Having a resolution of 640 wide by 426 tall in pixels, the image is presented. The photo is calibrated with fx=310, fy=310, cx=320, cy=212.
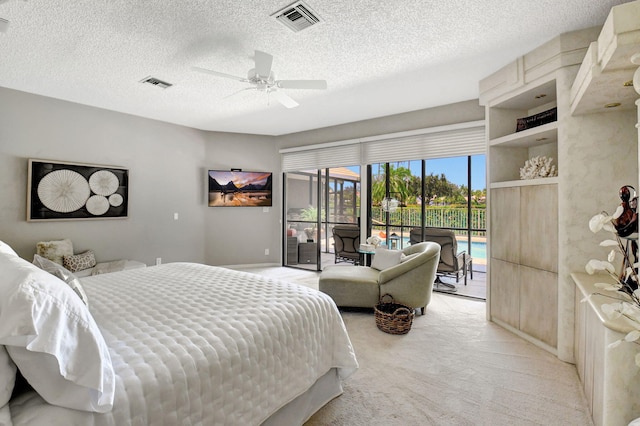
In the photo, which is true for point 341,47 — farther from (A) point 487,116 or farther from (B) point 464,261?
(B) point 464,261

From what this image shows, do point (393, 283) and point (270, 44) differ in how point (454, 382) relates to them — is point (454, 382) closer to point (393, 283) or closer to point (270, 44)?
point (393, 283)

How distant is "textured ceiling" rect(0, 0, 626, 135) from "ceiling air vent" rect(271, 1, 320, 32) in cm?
6

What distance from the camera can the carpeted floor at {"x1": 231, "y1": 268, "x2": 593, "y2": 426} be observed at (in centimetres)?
180

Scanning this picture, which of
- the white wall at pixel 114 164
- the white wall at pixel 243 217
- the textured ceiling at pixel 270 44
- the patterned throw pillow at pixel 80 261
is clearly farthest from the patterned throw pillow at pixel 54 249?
Answer: the white wall at pixel 243 217

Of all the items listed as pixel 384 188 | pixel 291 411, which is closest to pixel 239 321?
pixel 291 411

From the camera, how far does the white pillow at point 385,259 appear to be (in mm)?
3740

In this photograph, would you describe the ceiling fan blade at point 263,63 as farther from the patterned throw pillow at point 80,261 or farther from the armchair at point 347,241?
the patterned throw pillow at point 80,261

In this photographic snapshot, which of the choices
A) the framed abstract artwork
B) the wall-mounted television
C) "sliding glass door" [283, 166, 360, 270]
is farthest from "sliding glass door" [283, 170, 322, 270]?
the framed abstract artwork

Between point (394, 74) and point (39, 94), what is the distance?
429 centimetres

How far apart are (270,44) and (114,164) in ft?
A: 10.8

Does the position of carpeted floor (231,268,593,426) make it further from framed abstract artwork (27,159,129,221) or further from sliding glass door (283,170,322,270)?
framed abstract artwork (27,159,129,221)

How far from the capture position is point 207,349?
4.19ft

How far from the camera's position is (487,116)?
329 cm

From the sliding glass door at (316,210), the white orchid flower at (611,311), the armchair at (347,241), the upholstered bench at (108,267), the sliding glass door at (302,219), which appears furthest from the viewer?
the sliding glass door at (302,219)
